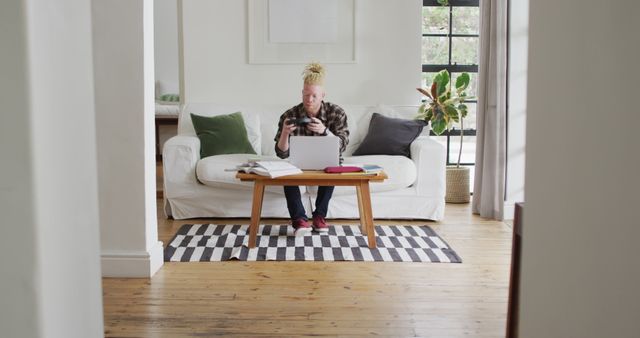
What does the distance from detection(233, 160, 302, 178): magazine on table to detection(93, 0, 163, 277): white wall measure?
71 centimetres

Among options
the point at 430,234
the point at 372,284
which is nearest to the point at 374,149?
the point at 430,234

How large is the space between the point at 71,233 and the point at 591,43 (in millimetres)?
1052

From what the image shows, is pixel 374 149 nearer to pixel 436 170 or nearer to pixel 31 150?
pixel 436 170

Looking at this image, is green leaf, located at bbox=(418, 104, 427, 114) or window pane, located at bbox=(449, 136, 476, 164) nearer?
green leaf, located at bbox=(418, 104, 427, 114)

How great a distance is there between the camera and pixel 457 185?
542cm

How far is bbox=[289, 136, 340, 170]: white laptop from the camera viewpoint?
3.95 meters

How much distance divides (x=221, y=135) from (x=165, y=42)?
4.11 meters

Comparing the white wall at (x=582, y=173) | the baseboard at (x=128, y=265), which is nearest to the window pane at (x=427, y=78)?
the baseboard at (x=128, y=265)

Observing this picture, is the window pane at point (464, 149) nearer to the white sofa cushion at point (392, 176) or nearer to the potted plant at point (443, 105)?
the potted plant at point (443, 105)

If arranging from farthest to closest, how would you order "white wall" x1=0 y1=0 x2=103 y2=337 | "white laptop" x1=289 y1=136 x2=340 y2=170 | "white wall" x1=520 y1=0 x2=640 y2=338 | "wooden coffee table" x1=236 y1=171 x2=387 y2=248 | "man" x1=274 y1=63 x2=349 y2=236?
"man" x1=274 y1=63 x2=349 y2=236, "white laptop" x1=289 y1=136 x2=340 y2=170, "wooden coffee table" x1=236 y1=171 x2=387 y2=248, "white wall" x1=0 y1=0 x2=103 y2=337, "white wall" x1=520 y1=0 x2=640 y2=338

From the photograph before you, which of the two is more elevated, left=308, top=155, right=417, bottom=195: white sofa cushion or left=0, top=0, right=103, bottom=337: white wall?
left=0, top=0, right=103, bottom=337: white wall

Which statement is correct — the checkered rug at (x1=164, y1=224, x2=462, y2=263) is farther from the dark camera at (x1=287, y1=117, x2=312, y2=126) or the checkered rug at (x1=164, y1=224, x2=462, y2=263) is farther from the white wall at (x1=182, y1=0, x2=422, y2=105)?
the white wall at (x1=182, y1=0, x2=422, y2=105)

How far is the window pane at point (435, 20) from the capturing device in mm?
5816

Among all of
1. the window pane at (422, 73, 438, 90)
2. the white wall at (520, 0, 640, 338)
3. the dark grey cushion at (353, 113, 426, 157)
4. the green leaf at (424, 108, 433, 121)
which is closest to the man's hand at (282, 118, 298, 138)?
the dark grey cushion at (353, 113, 426, 157)
